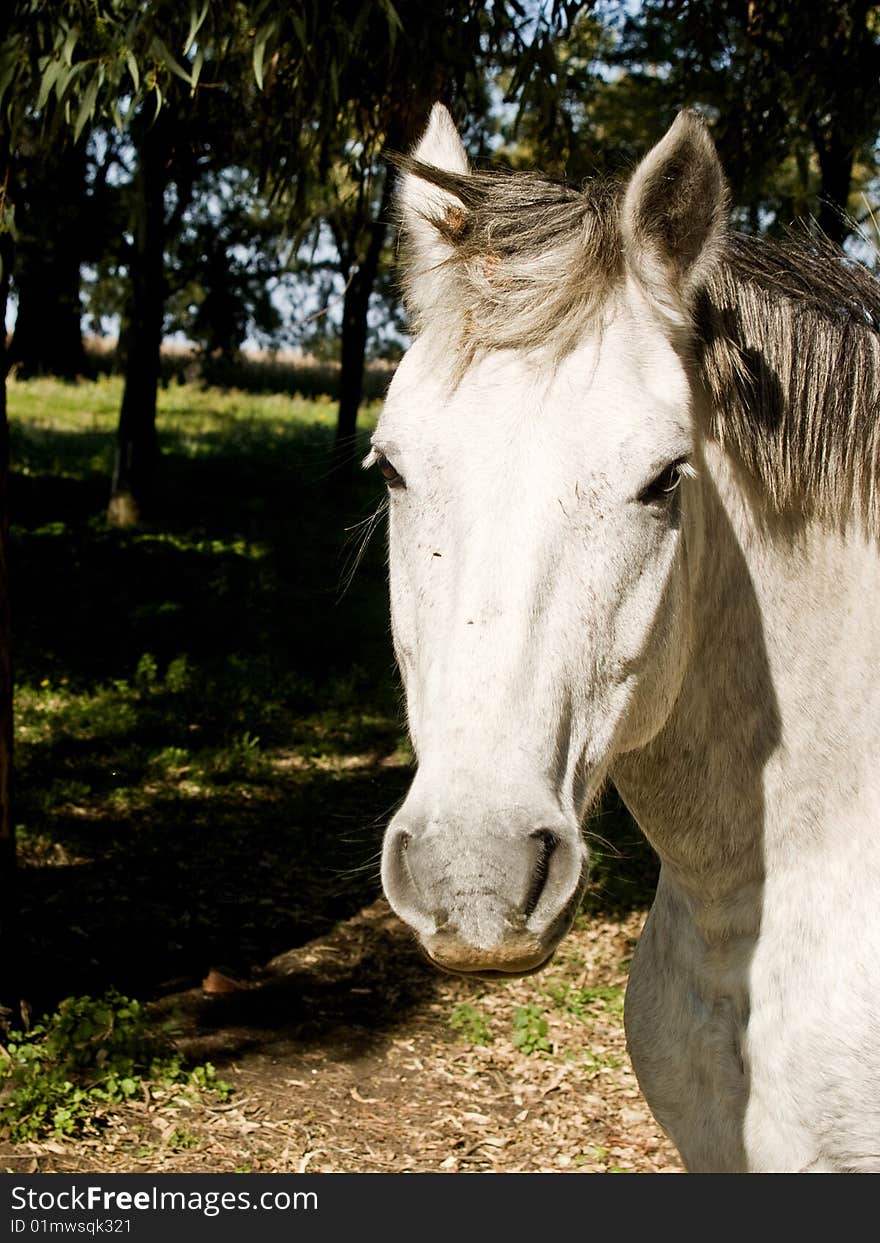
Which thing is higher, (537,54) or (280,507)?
(537,54)

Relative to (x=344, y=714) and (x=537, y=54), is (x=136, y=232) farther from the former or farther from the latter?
(x=537, y=54)

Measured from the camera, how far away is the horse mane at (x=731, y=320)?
1.90 meters

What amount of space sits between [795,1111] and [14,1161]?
8.55 ft

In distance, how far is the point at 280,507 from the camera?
45.5ft

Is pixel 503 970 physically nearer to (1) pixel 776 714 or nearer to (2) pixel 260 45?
(1) pixel 776 714

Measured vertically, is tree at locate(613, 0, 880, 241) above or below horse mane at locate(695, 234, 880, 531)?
above

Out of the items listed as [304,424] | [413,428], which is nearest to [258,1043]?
[413,428]

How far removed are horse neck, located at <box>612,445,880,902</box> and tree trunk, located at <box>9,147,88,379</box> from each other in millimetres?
6794

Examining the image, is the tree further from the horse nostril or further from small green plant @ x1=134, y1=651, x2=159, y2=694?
small green plant @ x1=134, y1=651, x2=159, y2=694

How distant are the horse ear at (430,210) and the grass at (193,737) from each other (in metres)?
1.01

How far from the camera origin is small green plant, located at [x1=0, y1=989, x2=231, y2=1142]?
3654 mm

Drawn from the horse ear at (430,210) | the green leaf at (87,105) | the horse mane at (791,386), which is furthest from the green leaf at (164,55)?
the horse mane at (791,386)

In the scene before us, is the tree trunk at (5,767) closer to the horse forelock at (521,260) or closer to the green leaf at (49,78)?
the green leaf at (49,78)


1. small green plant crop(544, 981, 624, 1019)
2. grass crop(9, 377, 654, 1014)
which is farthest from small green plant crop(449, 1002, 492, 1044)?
grass crop(9, 377, 654, 1014)
